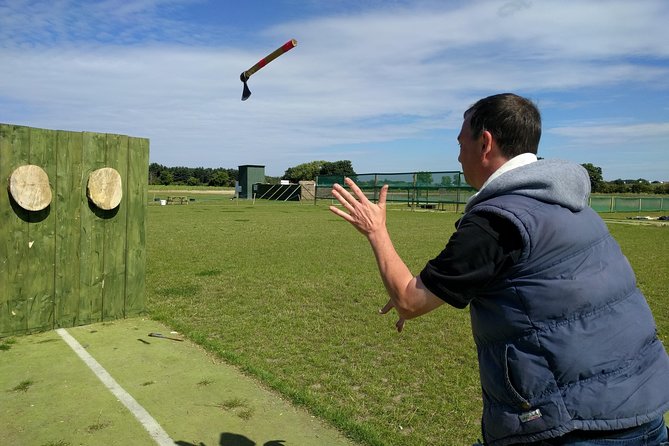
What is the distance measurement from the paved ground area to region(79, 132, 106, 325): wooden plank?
1.87 feet

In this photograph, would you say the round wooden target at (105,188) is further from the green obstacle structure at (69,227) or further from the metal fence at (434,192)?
the metal fence at (434,192)

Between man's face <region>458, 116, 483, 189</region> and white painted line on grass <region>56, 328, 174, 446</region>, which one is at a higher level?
man's face <region>458, 116, 483, 189</region>

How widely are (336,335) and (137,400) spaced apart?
7.91 feet

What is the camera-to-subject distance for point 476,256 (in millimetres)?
1620

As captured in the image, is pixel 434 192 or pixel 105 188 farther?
pixel 434 192

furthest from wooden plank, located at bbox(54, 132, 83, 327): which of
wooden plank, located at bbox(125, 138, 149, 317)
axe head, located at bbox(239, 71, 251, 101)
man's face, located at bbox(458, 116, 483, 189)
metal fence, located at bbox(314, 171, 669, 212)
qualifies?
metal fence, located at bbox(314, 171, 669, 212)

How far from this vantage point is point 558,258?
162 cm

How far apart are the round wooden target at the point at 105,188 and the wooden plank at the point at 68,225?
122mm

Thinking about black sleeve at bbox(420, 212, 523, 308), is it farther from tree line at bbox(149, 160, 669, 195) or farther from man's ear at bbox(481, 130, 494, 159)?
tree line at bbox(149, 160, 669, 195)

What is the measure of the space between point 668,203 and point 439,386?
49.5 metres

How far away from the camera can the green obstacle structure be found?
5363 mm

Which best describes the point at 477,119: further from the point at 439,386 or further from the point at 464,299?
the point at 439,386

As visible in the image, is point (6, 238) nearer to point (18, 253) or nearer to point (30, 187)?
point (18, 253)

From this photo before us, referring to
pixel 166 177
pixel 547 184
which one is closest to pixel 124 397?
pixel 547 184
